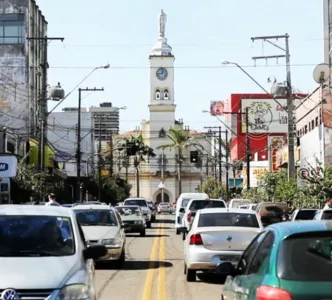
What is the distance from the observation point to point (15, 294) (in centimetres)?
767

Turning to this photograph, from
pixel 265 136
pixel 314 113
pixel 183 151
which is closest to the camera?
pixel 314 113

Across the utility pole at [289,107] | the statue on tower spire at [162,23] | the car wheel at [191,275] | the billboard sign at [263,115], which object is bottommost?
the car wheel at [191,275]

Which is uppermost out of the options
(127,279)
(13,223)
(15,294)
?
(13,223)

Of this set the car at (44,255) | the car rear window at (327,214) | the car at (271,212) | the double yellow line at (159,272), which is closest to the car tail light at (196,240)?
the double yellow line at (159,272)

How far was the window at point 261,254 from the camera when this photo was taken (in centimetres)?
714

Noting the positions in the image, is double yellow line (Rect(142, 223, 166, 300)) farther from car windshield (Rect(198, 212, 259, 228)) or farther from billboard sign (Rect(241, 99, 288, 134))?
billboard sign (Rect(241, 99, 288, 134))

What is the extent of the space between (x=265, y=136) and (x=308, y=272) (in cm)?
10439

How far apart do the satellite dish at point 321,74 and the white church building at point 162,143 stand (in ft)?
240

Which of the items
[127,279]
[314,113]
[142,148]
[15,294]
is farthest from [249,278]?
[142,148]

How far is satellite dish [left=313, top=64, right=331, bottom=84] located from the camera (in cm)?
4591

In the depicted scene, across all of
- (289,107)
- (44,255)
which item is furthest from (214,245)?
(289,107)

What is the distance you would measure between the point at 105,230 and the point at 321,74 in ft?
94.4

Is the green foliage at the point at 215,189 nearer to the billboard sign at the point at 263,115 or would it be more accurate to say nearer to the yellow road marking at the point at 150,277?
the billboard sign at the point at 263,115

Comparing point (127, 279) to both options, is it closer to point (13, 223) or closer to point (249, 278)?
point (13, 223)
